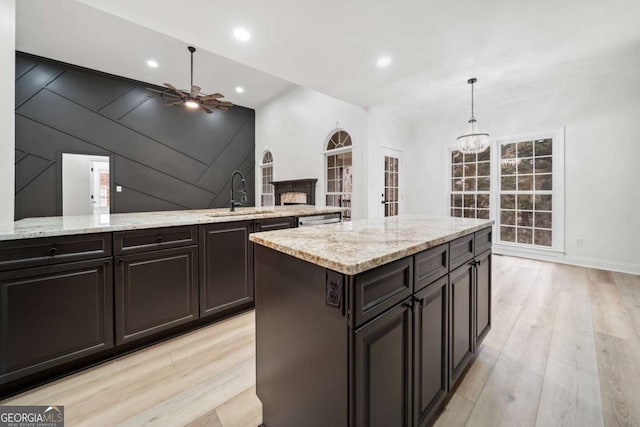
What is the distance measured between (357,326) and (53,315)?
71.5 inches

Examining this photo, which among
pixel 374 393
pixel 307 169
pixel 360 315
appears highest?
pixel 307 169

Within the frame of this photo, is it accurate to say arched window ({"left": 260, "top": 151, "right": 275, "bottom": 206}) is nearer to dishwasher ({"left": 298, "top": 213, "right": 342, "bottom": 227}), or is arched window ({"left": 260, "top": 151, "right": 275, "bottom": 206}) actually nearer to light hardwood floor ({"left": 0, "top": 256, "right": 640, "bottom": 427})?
dishwasher ({"left": 298, "top": 213, "right": 342, "bottom": 227})


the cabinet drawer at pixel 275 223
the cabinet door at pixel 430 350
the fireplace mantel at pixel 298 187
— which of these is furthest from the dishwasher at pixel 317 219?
the fireplace mantel at pixel 298 187

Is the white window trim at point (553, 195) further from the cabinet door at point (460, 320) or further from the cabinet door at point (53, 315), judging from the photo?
the cabinet door at point (53, 315)

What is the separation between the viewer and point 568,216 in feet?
13.2

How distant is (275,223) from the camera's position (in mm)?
2496

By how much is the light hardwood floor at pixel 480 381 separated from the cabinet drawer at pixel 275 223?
2.77 ft

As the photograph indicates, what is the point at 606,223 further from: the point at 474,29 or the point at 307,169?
the point at 307,169

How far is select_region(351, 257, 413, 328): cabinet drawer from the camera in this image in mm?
784

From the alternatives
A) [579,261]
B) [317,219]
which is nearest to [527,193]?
[579,261]

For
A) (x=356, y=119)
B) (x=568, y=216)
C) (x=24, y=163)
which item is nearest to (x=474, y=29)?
(x=356, y=119)

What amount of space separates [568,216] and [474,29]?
3366 millimetres

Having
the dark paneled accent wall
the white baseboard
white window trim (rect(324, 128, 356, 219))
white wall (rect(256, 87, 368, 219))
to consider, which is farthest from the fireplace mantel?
the white baseboard

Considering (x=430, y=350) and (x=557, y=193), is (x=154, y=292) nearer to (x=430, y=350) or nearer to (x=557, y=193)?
(x=430, y=350)
